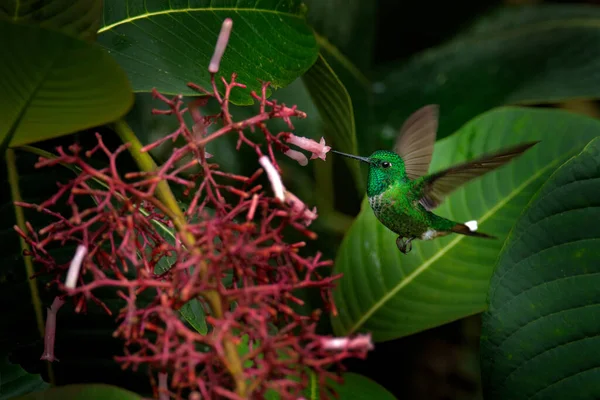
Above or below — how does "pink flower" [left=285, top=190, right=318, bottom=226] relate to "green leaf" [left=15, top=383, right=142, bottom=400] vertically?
above

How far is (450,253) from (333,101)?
0.43 meters

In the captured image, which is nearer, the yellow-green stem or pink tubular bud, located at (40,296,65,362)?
pink tubular bud, located at (40,296,65,362)

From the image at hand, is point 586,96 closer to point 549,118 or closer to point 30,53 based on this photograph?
point 549,118

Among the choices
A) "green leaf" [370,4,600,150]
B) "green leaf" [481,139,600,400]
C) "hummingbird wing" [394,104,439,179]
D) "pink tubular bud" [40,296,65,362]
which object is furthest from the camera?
"green leaf" [370,4,600,150]

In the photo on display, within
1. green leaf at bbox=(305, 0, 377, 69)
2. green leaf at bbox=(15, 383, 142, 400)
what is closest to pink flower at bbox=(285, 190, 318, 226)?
green leaf at bbox=(15, 383, 142, 400)

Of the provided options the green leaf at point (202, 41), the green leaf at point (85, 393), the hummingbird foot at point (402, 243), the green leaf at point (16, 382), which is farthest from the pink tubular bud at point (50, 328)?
the hummingbird foot at point (402, 243)

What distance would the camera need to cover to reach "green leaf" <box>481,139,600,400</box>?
124 centimetres

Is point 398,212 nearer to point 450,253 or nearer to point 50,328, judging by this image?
point 450,253

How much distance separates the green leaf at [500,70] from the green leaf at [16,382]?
1.21m

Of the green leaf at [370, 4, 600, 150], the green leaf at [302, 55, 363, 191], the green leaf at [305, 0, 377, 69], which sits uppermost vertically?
the green leaf at [370, 4, 600, 150]

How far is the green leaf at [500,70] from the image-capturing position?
7.55ft

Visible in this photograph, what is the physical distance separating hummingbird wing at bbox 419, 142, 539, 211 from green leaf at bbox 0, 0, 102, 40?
65 centimetres

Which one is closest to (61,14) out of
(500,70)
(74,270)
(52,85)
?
(52,85)

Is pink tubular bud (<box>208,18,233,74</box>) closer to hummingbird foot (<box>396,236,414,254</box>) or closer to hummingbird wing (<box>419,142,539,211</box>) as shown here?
hummingbird wing (<box>419,142,539,211</box>)
